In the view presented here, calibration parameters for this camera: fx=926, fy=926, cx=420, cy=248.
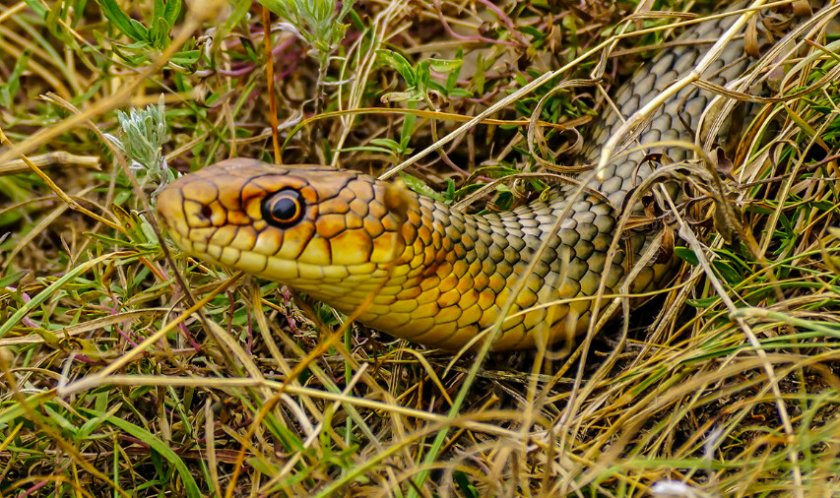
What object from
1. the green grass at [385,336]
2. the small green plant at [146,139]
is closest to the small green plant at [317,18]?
the green grass at [385,336]

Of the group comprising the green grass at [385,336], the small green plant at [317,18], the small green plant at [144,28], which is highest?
the small green plant at [317,18]

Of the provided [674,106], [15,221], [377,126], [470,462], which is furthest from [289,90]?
[470,462]

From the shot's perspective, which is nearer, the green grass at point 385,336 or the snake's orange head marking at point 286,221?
the green grass at point 385,336

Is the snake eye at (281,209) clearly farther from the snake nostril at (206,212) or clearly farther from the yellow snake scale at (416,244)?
the snake nostril at (206,212)

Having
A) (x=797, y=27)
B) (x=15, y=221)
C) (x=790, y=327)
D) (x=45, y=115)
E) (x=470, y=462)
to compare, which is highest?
(x=797, y=27)

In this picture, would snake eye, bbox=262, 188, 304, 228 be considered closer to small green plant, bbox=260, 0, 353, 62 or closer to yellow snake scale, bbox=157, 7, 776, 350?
yellow snake scale, bbox=157, 7, 776, 350

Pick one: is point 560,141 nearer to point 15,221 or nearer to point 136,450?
point 136,450

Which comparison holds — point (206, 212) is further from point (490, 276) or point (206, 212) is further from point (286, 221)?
point (490, 276)

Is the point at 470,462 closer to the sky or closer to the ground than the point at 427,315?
closer to the ground
